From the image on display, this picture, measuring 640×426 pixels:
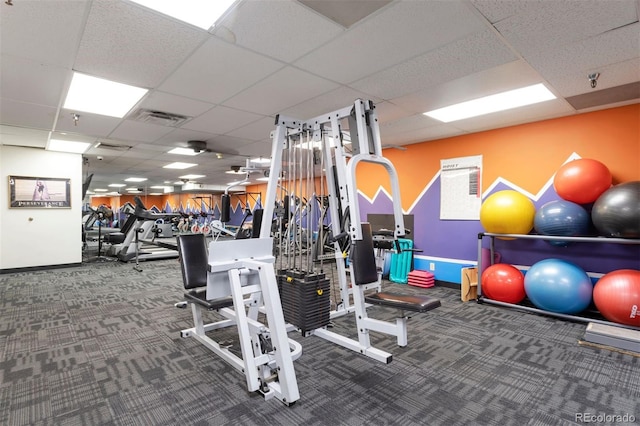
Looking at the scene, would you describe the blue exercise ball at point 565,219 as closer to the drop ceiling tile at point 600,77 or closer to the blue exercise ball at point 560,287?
the blue exercise ball at point 560,287

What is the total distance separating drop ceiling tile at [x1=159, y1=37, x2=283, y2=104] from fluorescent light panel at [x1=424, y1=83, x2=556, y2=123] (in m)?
2.10

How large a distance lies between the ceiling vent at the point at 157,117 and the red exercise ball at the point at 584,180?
14.1 ft

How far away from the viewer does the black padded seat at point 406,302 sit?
2312 millimetres

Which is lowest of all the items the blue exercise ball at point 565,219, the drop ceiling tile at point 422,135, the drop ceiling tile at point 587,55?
the blue exercise ball at point 565,219

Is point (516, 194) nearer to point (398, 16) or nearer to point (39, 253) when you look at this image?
point (398, 16)

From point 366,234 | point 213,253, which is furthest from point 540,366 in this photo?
point 213,253

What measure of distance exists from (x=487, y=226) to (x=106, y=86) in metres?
4.33

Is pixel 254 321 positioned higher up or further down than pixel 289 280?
further down

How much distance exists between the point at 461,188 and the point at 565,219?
5.02 feet

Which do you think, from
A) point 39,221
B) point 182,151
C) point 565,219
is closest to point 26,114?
point 182,151

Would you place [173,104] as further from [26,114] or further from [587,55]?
[587,55]

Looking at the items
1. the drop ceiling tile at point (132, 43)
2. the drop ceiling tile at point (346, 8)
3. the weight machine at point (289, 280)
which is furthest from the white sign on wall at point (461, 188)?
the drop ceiling tile at point (132, 43)

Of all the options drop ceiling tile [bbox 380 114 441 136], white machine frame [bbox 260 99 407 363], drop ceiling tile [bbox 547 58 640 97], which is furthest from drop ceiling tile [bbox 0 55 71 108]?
drop ceiling tile [bbox 547 58 640 97]

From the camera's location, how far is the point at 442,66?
2568 mm
